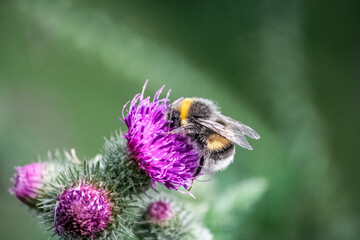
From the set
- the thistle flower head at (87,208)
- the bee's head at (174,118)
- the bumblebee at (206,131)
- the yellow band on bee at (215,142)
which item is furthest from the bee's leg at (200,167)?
the thistle flower head at (87,208)

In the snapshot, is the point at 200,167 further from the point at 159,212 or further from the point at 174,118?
the point at 159,212

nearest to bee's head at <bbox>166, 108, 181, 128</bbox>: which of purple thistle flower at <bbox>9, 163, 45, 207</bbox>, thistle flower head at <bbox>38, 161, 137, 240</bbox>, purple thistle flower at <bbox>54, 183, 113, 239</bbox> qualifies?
thistle flower head at <bbox>38, 161, 137, 240</bbox>

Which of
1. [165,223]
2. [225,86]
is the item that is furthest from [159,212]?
[225,86]

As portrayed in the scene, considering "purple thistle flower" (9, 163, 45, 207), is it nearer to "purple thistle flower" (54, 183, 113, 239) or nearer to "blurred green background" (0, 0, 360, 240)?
"purple thistle flower" (54, 183, 113, 239)

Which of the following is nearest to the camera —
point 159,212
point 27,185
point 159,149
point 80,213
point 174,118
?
point 80,213

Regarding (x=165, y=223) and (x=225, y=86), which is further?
(x=225, y=86)

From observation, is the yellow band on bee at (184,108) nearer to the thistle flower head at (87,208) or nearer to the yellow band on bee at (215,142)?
the yellow band on bee at (215,142)
